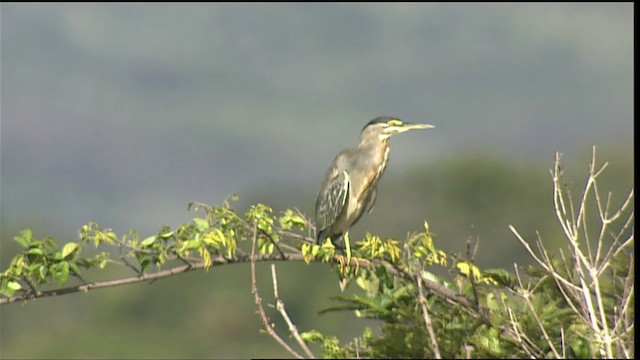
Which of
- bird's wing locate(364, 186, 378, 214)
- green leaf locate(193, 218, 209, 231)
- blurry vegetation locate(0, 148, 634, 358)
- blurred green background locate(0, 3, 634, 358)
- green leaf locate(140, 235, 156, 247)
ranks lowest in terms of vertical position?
blurred green background locate(0, 3, 634, 358)

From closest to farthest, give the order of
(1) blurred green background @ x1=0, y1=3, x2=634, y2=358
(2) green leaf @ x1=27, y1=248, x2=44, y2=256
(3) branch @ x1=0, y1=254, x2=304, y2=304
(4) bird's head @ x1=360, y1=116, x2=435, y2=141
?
1. (3) branch @ x1=0, y1=254, x2=304, y2=304
2. (2) green leaf @ x1=27, y1=248, x2=44, y2=256
3. (4) bird's head @ x1=360, y1=116, x2=435, y2=141
4. (1) blurred green background @ x1=0, y1=3, x2=634, y2=358

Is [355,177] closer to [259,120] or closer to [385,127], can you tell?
[385,127]

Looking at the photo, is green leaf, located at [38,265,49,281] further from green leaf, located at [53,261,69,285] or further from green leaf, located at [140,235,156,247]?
green leaf, located at [140,235,156,247]

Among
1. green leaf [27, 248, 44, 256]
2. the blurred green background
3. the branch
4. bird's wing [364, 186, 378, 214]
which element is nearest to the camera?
the branch

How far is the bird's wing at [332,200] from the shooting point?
662 centimetres

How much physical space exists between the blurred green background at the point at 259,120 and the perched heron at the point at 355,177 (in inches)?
683

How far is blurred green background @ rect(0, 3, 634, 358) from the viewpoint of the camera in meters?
34.0

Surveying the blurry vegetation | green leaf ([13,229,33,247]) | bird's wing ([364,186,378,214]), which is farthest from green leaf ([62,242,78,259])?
bird's wing ([364,186,378,214])

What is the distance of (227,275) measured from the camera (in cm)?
3600

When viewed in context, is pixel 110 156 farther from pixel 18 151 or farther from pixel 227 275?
pixel 227 275

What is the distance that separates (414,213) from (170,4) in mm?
159419

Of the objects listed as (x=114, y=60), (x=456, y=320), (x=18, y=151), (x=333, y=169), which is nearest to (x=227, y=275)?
(x=333, y=169)

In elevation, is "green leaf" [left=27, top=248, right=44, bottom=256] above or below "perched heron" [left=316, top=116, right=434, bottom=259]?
above

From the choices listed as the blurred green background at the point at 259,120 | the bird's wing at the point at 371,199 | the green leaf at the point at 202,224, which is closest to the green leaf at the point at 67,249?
the green leaf at the point at 202,224
